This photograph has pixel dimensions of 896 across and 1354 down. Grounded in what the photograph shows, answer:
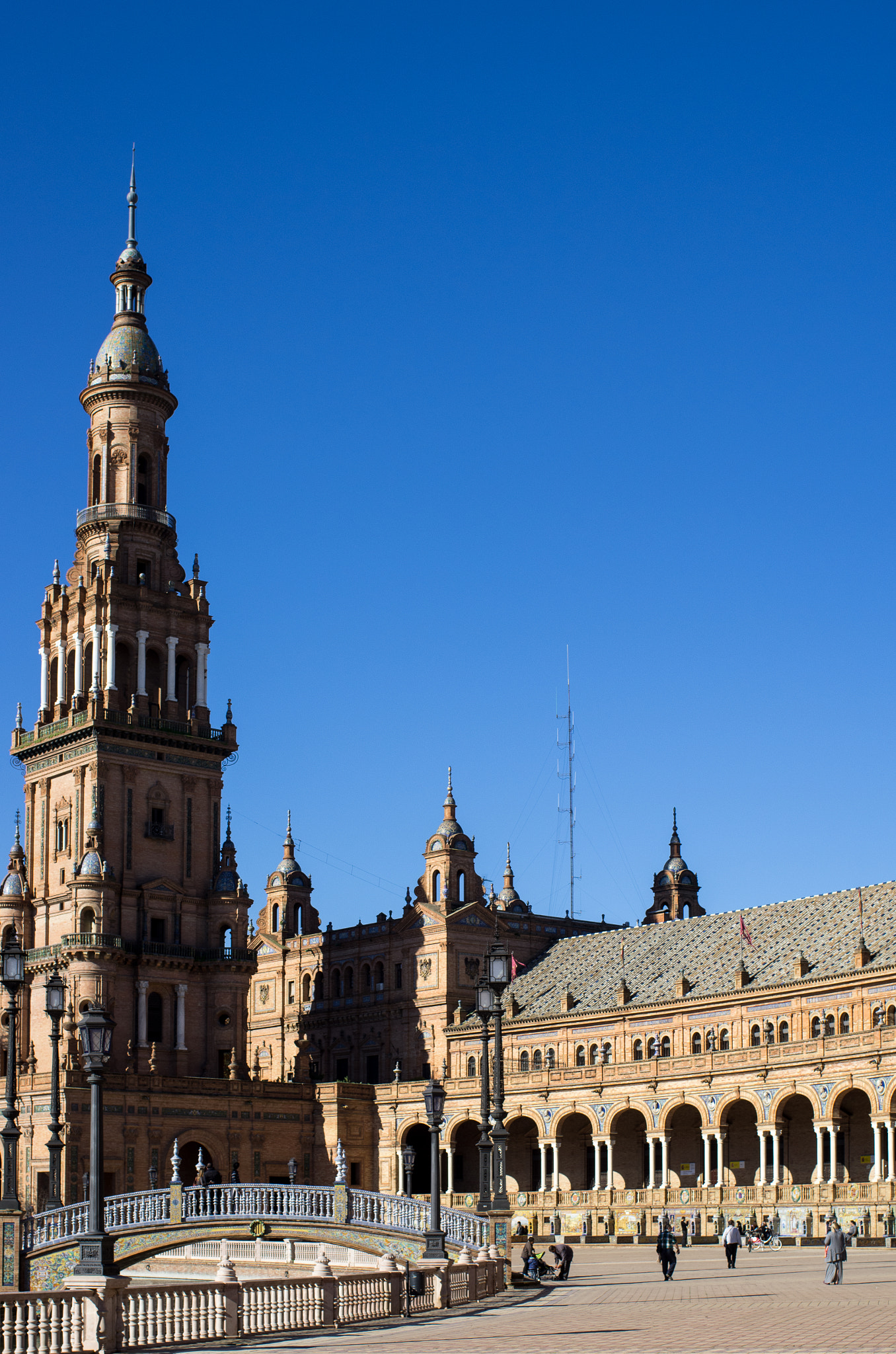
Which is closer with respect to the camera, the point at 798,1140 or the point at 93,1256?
the point at 93,1256

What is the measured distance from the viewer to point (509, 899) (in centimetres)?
11562

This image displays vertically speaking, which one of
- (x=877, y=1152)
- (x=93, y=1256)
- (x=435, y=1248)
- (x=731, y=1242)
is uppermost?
(x=93, y=1256)

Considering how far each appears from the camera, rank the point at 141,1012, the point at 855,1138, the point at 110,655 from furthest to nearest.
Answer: the point at 110,655
the point at 141,1012
the point at 855,1138

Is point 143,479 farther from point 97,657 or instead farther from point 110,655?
point 97,657

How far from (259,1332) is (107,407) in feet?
251

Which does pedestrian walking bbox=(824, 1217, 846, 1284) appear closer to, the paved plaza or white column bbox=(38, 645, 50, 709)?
the paved plaza

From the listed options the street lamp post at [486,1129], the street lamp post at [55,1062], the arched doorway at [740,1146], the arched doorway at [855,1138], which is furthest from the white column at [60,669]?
the street lamp post at [486,1129]

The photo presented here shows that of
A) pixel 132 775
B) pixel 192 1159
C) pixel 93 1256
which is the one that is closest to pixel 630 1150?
pixel 192 1159

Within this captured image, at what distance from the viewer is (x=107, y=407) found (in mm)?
103250

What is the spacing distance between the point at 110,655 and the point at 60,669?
13.2 ft

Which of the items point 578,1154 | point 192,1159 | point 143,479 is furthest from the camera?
point 143,479

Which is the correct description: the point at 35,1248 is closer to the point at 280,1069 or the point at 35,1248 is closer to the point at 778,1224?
the point at 778,1224

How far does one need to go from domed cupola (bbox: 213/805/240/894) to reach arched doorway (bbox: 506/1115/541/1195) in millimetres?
19840

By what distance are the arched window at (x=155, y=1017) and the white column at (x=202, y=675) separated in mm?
16454
